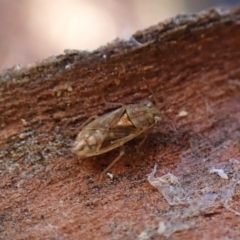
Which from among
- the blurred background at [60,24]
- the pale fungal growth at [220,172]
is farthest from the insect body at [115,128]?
the blurred background at [60,24]

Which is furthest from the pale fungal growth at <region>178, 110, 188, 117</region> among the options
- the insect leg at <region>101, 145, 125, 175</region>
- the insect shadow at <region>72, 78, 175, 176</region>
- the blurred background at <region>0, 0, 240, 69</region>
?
the blurred background at <region>0, 0, 240, 69</region>

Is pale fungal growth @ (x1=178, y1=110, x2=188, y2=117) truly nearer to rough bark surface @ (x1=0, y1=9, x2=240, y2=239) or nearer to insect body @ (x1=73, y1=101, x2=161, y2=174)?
rough bark surface @ (x1=0, y1=9, x2=240, y2=239)

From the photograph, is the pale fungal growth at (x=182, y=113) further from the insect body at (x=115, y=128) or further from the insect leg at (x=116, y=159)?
the insect leg at (x=116, y=159)

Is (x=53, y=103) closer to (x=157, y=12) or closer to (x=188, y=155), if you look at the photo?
(x=188, y=155)

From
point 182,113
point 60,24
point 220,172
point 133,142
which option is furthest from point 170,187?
point 60,24

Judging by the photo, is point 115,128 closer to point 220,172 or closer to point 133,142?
point 133,142

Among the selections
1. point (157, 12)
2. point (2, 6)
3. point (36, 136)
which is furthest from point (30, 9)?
point (36, 136)

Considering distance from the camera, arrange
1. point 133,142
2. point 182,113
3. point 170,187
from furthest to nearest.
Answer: point 182,113
point 133,142
point 170,187
